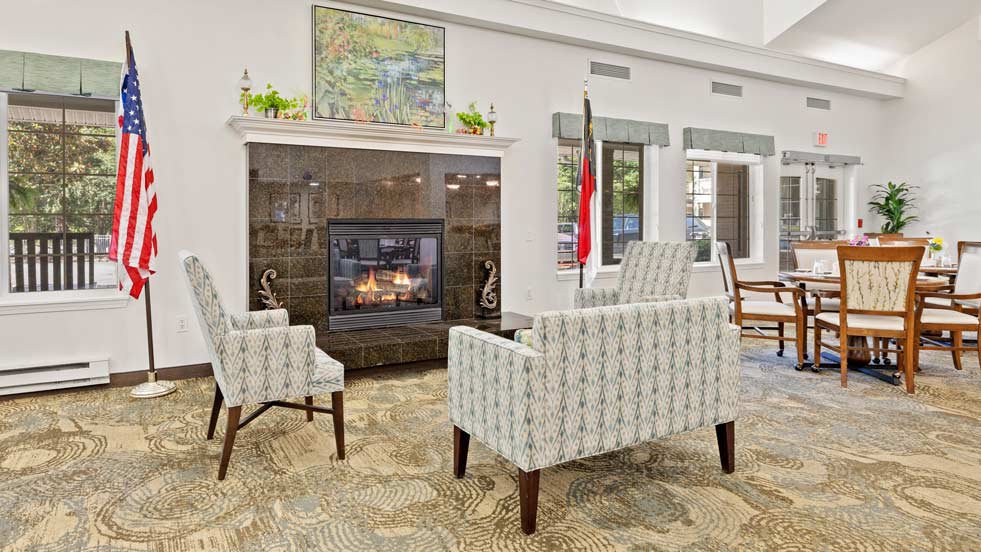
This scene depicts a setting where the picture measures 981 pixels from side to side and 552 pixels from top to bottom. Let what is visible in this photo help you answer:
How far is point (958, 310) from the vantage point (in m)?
4.75

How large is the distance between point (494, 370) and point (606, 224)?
4.58m

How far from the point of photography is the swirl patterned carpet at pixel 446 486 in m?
2.22

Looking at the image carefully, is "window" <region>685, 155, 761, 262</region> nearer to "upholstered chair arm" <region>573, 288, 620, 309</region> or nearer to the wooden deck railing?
"upholstered chair arm" <region>573, 288, 620, 309</region>

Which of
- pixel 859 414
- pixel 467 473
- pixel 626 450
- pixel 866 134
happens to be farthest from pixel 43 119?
pixel 866 134

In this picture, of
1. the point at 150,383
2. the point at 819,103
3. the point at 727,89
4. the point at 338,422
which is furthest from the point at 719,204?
the point at 150,383

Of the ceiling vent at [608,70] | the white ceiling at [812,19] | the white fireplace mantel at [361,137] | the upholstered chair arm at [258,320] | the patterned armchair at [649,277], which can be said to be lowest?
the upholstered chair arm at [258,320]

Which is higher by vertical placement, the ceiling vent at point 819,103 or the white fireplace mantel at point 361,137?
the ceiling vent at point 819,103

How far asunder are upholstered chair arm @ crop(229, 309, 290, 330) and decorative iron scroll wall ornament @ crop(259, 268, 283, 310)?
3.93 ft

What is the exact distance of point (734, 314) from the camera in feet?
16.8

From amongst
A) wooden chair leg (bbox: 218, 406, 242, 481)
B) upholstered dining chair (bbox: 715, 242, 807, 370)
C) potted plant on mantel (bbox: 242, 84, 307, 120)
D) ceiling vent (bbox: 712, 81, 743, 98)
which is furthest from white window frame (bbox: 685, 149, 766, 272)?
wooden chair leg (bbox: 218, 406, 242, 481)

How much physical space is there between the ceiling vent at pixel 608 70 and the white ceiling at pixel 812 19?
59 cm

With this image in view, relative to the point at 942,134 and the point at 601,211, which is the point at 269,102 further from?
the point at 942,134

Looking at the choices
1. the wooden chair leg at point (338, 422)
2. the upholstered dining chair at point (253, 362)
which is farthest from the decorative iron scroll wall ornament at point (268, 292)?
the wooden chair leg at point (338, 422)

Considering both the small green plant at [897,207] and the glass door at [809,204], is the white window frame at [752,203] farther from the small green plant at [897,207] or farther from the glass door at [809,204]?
the small green plant at [897,207]
